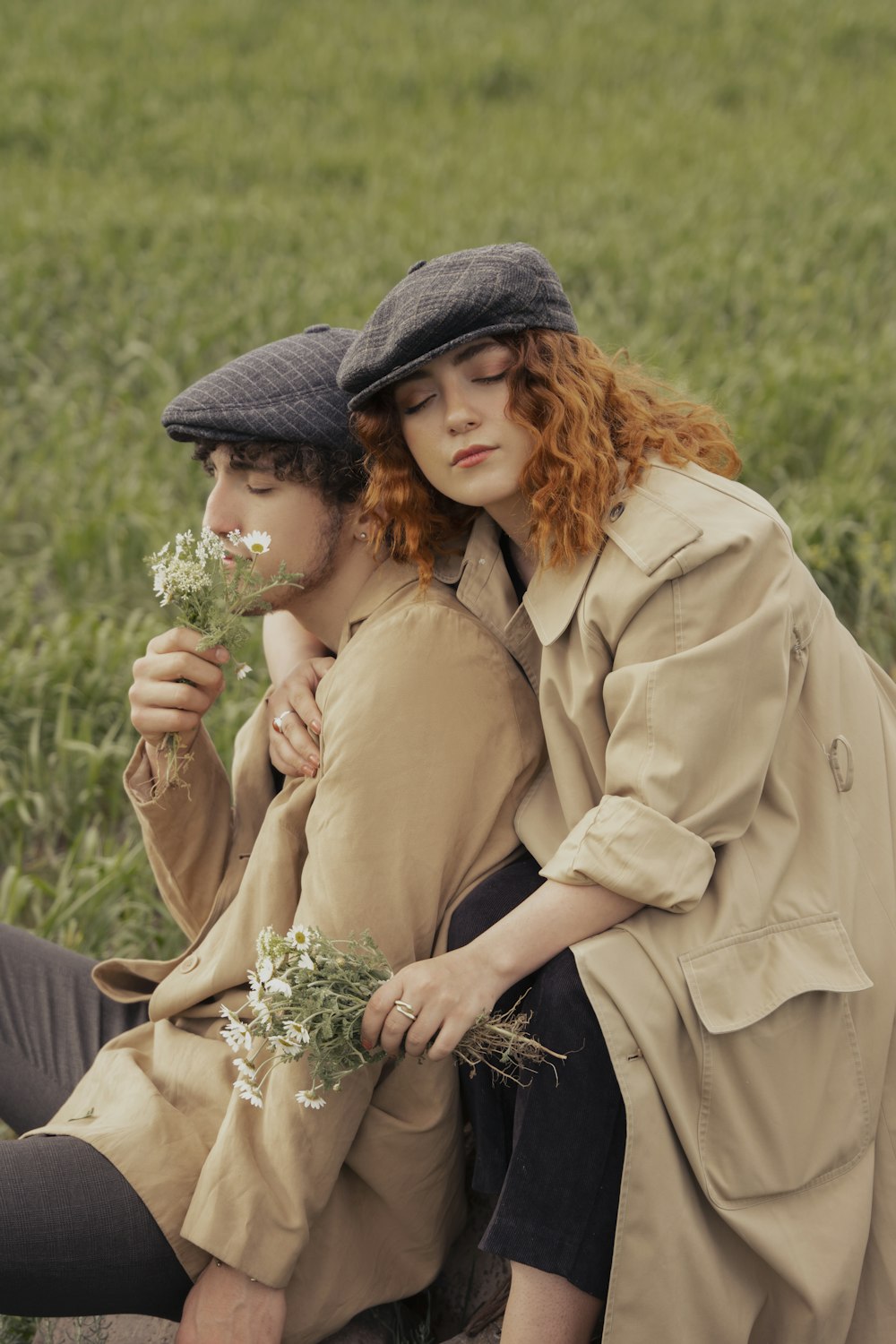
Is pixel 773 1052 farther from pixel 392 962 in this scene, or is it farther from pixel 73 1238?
pixel 73 1238

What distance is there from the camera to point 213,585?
203 centimetres

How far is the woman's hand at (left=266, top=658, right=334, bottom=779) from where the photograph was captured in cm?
210

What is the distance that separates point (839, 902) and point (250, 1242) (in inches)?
35.3

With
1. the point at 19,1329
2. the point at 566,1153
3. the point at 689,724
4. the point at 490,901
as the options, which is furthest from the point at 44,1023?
the point at 689,724

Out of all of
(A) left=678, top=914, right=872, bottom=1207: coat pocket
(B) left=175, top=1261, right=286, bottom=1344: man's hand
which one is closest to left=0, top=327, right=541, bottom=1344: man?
(B) left=175, top=1261, right=286, bottom=1344: man's hand

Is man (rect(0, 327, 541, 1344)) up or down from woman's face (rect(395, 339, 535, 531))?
down

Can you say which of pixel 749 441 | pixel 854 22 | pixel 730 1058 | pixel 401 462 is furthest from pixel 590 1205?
pixel 854 22

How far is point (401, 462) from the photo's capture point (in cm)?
206

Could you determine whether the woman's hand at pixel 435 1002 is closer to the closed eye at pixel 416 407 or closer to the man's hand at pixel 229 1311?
the man's hand at pixel 229 1311

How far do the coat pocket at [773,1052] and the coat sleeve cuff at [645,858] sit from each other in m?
0.09

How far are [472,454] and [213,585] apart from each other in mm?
432

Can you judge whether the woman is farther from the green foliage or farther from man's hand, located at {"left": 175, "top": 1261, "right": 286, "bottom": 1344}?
the green foliage

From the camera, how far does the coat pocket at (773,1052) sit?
1720 millimetres

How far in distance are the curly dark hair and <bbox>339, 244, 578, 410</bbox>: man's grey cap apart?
7.4 inches
